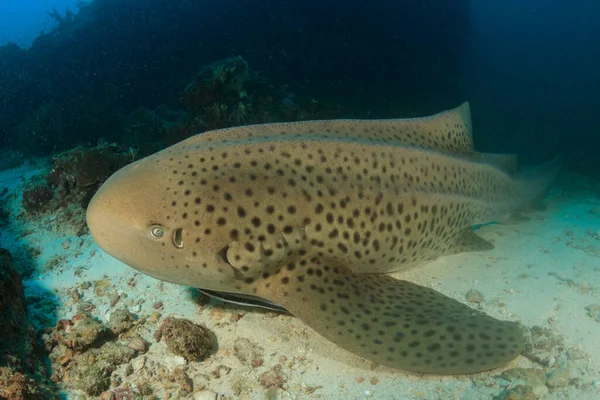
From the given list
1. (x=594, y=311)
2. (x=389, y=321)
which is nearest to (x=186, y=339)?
(x=389, y=321)

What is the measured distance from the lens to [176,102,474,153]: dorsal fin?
391 cm

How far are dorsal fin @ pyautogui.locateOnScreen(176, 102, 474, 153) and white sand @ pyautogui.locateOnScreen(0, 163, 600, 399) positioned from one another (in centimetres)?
168

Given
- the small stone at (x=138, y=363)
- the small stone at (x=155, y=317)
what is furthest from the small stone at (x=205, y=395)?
the small stone at (x=155, y=317)

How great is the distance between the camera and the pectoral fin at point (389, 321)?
3.08 m

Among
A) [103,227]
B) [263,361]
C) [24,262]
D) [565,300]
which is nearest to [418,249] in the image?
[565,300]

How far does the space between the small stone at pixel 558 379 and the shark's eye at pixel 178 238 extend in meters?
3.35

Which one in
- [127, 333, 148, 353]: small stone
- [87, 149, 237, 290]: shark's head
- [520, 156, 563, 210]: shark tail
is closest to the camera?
[87, 149, 237, 290]: shark's head

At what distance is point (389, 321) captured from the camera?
131 inches

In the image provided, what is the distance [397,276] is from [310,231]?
1678 millimetres

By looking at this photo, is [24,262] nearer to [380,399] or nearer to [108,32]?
[380,399]

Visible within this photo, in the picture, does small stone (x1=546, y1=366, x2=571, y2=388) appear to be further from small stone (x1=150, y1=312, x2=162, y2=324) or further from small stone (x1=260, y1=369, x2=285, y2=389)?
small stone (x1=150, y1=312, x2=162, y2=324)

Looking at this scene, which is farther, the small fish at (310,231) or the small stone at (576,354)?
the small stone at (576,354)

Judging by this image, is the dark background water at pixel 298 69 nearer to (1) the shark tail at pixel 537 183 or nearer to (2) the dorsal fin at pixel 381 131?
(1) the shark tail at pixel 537 183

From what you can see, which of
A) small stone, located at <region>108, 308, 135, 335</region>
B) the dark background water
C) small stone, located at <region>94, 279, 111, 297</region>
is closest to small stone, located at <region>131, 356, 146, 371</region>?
small stone, located at <region>108, 308, 135, 335</region>
